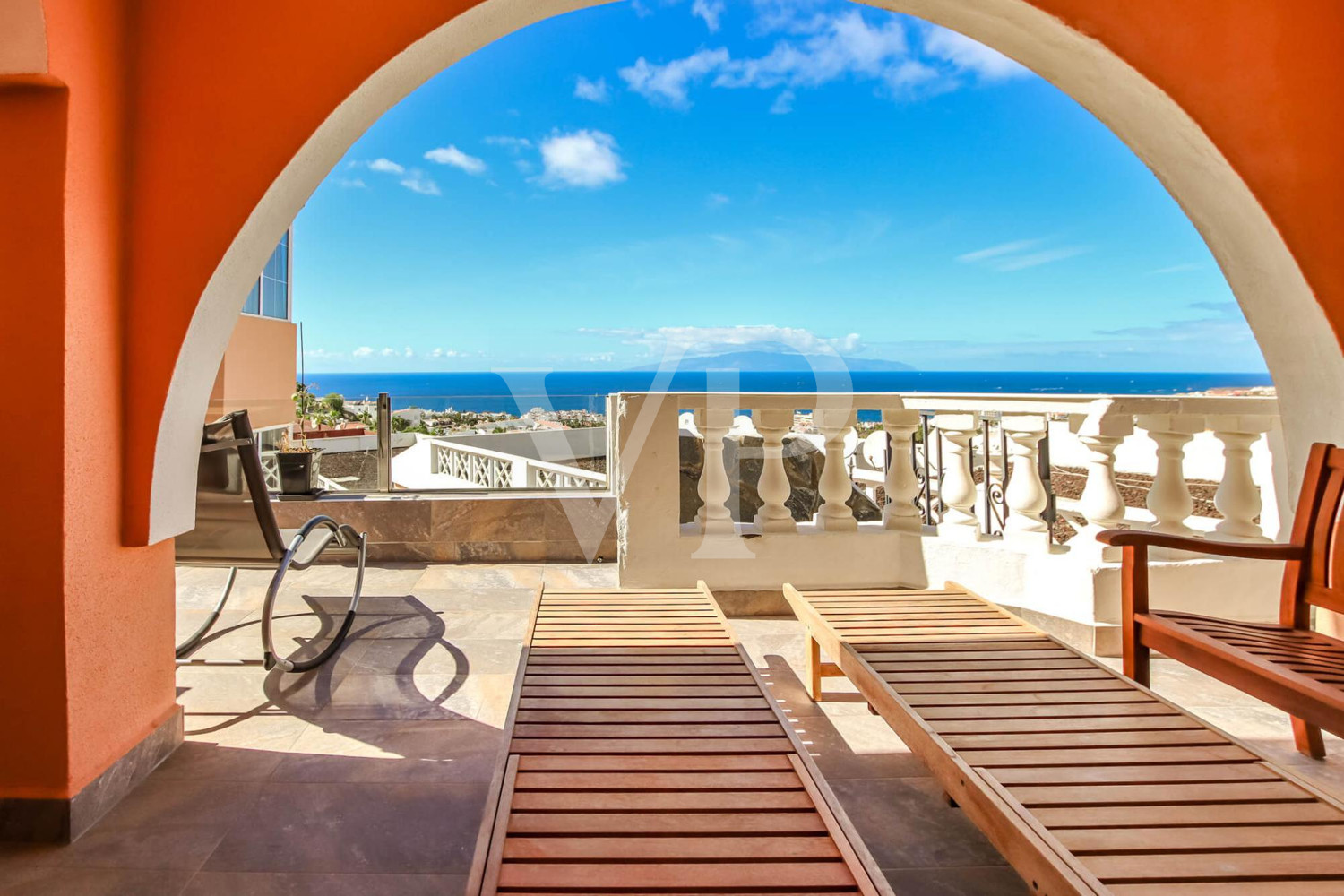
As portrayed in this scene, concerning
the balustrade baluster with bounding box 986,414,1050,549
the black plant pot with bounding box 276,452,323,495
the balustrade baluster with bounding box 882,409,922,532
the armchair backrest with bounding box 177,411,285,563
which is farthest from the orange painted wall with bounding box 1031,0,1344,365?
the black plant pot with bounding box 276,452,323,495

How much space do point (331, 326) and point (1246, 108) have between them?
6602 centimetres

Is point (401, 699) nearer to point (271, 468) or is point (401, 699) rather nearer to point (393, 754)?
point (393, 754)

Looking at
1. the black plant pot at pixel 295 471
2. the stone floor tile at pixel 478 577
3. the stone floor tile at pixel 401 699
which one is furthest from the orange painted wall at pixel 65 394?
the black plant pot at pixel 295 471

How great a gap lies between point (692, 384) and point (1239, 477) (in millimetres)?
27940

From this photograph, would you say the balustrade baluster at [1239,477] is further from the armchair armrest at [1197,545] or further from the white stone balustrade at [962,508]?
the armchair armrest at [1197,545]

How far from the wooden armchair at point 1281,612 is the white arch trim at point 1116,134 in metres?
0.23

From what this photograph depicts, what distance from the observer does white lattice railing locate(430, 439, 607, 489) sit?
19.5 feet

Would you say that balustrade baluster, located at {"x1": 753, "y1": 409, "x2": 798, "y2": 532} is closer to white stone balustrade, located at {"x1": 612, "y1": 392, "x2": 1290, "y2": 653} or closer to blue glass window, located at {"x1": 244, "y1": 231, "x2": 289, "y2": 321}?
white stone balustrade, located at {"x1": 612, "y1": 392, "x2": 1290, "y2": 653}

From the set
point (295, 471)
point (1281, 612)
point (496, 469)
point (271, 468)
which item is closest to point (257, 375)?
point (271, 468)

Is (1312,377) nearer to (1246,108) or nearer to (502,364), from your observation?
(1246,108)

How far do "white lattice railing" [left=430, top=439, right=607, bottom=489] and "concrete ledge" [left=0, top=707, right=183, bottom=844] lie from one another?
13.3ft

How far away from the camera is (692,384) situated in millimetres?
30656

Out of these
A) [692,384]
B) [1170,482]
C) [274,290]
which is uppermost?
[692,384]

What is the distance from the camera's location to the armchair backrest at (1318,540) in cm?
200
